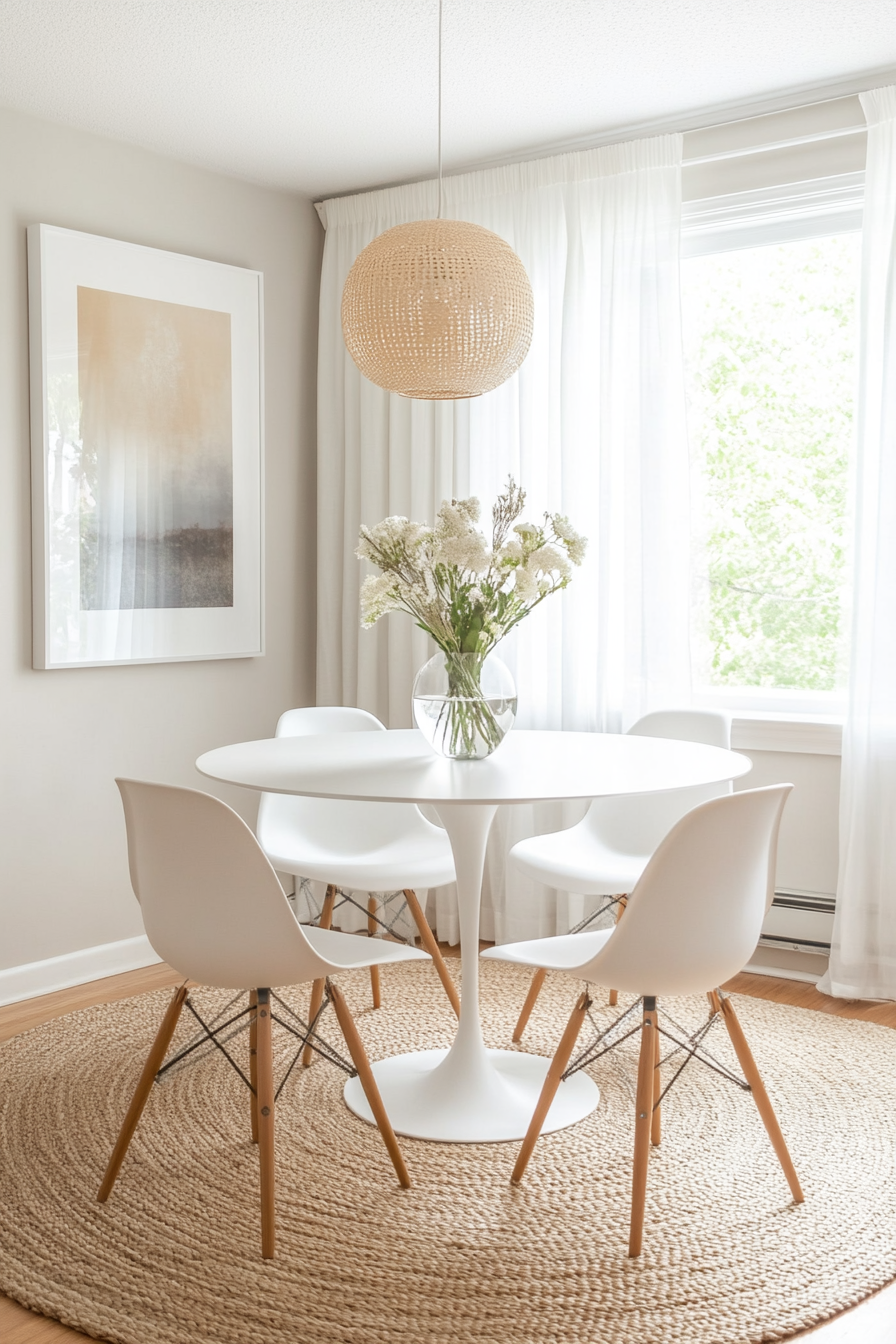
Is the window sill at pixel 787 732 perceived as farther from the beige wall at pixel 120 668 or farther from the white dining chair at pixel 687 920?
the beige wall at pixel 120 668

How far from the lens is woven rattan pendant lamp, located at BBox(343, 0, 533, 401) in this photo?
264 cm

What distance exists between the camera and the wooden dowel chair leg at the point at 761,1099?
7.43 feet

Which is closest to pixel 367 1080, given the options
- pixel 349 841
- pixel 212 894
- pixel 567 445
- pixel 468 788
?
pixel 212 894

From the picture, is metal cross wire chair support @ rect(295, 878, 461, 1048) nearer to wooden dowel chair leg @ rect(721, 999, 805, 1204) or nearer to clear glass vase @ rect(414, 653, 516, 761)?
clear glass vase @ rect(414, 653, 516, 761)

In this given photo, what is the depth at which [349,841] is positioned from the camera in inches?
128

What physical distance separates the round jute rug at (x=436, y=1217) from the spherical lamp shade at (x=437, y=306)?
1689mm

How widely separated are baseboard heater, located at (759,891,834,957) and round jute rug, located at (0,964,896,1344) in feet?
1.97

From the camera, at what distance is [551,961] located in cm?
230

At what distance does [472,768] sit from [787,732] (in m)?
1.47

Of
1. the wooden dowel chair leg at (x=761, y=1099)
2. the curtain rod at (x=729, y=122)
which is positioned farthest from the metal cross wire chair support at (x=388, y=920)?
the curtain rod at (x=729, y=122)

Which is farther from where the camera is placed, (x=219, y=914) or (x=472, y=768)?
(x=472, y=768)

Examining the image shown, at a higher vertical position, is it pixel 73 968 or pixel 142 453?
pixel 142 453

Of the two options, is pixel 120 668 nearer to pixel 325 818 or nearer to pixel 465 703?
pixel 325 818

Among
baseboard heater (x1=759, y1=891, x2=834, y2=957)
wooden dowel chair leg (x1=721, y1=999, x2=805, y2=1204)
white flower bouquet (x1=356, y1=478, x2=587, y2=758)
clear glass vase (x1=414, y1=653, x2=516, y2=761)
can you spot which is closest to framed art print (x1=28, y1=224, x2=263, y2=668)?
white flower bouquet (x1=356, y1=478, x2=587, y2=758)
